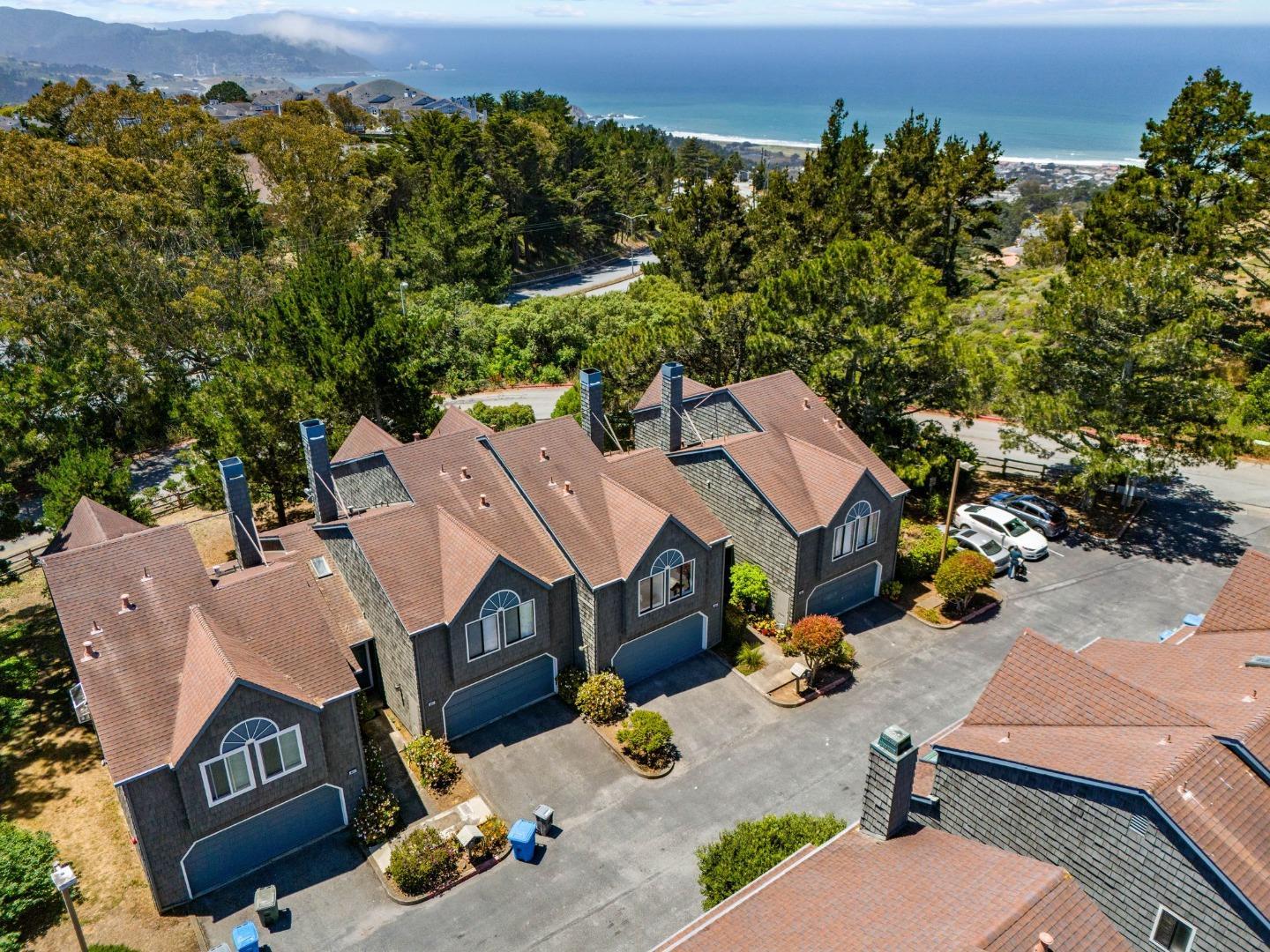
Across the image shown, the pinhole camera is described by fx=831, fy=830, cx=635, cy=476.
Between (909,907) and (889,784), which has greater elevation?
(889,784)

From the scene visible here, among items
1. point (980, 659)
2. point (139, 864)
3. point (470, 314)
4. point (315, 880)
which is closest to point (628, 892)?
point (315, 880)

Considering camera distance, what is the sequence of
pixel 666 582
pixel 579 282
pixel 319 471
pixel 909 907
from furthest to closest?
pixel 579 282 < pixel 666 582 < pixel 319 471 < pixel 909 907

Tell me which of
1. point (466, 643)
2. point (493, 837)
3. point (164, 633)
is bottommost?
point (493, 837)

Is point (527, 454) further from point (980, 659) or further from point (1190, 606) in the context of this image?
point (1190, 606)

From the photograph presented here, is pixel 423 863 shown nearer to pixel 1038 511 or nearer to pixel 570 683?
pixel 570 683

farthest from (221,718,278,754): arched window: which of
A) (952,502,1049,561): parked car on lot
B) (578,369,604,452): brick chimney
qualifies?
(952,502,1049,561): parked car on lot

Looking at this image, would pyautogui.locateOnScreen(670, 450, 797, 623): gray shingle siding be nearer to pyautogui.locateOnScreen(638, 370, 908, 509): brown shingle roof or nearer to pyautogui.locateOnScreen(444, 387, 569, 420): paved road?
pyautogui.locateOnScreen(638, 370, 908, 509): brown shingle roof

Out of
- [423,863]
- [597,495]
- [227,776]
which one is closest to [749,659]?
[597,495]
